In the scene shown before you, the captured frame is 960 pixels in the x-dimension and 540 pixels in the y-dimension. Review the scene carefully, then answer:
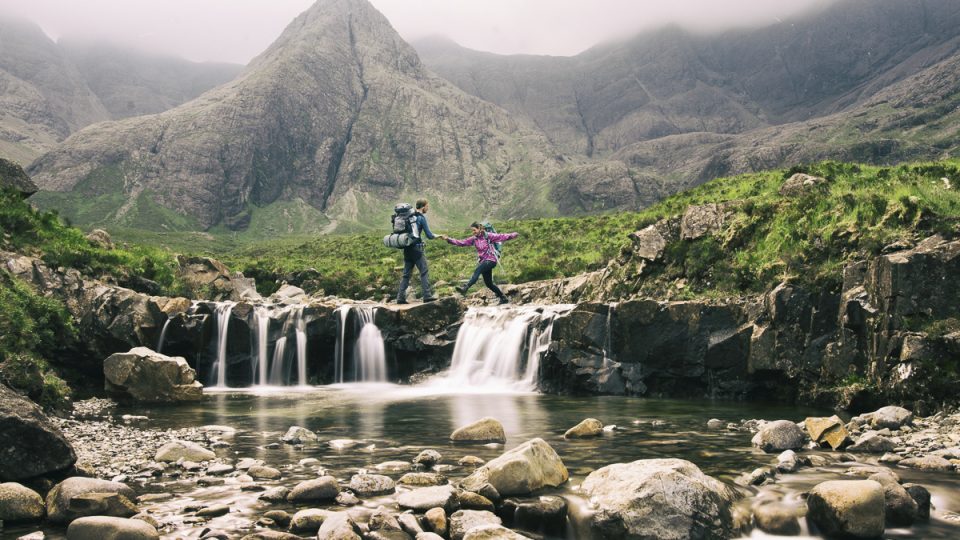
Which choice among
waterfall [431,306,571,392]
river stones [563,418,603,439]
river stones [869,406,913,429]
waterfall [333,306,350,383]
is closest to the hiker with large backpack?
waterfall [431,306,571,392]

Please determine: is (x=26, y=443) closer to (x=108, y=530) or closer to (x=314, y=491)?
(x=108, y=530)

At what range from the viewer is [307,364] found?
3734 centimetres

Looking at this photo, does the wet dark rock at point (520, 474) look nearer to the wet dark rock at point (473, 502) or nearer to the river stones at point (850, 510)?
the wet dark rock at point (473, 502)

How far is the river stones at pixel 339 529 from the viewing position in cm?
888

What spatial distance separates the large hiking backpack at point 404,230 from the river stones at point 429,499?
64.5 ft

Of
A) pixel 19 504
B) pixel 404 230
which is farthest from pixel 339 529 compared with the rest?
pixel 404 230

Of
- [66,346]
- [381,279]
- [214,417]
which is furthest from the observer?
[381,279]

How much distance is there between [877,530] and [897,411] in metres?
8.36

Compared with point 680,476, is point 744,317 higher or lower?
higher

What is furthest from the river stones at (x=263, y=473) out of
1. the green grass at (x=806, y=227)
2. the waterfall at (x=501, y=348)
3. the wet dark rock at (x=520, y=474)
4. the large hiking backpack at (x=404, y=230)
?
the green grass at (x=806, y=227)

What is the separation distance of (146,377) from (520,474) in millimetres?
19560

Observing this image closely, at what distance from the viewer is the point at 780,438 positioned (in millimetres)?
14531

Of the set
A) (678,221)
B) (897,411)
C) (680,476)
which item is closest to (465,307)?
(678,221)

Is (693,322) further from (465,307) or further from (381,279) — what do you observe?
(381,279)
